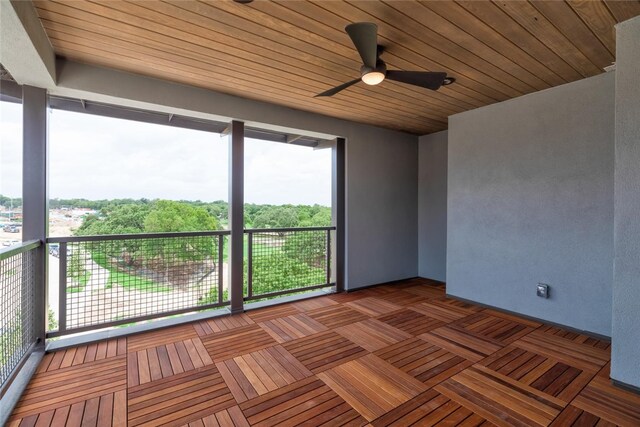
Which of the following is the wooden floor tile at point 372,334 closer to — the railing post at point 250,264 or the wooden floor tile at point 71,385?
the railing post at point 250,264

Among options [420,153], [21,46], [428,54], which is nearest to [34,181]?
[21,46]

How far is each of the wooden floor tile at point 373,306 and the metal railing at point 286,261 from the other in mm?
652

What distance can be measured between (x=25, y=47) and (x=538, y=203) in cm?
451

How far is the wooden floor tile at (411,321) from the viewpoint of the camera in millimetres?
2973

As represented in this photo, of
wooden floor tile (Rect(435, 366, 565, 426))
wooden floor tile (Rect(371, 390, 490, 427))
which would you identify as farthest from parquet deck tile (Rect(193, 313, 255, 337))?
wooden floor tile (Rect(435, 366, 565, 426))

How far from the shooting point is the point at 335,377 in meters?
2.12

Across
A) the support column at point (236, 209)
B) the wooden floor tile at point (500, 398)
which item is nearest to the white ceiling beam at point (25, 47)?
the support column at point (236, 209)

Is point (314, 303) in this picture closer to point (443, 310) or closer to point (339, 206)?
point (339, 206)

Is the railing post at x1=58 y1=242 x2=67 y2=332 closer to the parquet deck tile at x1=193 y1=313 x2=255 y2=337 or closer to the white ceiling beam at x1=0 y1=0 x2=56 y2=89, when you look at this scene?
the parquet deck tile at x1=193 y1=313 x2=255 y2=337

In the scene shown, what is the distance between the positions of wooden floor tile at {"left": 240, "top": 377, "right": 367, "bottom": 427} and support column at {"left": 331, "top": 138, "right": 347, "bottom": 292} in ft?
7.57

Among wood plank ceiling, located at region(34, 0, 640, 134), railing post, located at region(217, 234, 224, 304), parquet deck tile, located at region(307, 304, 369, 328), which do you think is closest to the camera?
wood plank ceiling, located at region(34, 0, 640, 134)

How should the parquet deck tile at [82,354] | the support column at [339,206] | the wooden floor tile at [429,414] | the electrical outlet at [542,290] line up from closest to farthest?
the wooden floor tile at [429,414]
the parquet deck tile at [82,354]
the electrical outlet at [542,290]
the support column at [339,206]

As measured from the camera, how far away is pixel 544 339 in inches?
107

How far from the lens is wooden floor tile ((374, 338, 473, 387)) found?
214 centimetres
